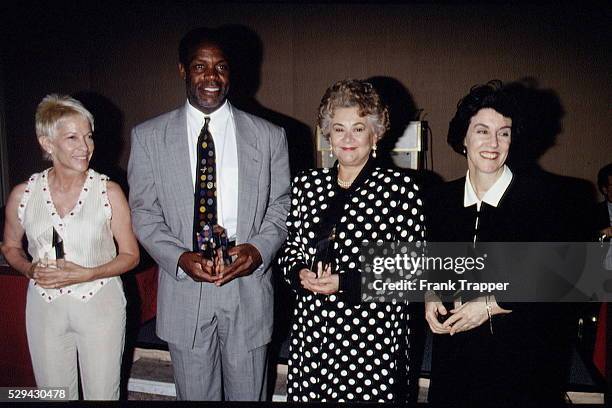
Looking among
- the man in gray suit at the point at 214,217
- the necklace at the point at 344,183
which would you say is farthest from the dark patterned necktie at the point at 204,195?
the necklace at the point at 344,183

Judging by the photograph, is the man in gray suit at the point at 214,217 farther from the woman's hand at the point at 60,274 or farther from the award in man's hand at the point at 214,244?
the woman's hand at the point at 60,274

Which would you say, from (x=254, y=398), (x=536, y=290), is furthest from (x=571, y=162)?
(x=254, y=398)

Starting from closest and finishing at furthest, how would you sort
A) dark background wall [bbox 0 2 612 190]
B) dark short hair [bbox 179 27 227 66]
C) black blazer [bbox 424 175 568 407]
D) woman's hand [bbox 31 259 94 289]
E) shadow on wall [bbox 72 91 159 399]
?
black blazer [bbox 424 175 568 407] < woman's hand [bbox 31 259 94 289] < dark short hair [bbox 179 27 227 66] < dark background wall [bbox 0 2 612 190] < shadow on wall [bbox 72 91 159 399]

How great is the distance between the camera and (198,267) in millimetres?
1778

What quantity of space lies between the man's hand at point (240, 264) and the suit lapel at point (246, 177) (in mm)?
66

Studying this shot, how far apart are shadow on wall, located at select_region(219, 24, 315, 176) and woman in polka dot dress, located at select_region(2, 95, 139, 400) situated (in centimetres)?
319

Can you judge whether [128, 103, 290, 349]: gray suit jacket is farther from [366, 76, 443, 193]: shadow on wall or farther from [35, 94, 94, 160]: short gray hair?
[366, 76, 443, 193]: shadow on wall

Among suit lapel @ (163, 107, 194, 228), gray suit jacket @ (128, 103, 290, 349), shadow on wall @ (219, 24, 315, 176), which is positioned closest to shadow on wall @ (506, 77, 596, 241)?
shadow on wall @ (219, 24, 315, 176)

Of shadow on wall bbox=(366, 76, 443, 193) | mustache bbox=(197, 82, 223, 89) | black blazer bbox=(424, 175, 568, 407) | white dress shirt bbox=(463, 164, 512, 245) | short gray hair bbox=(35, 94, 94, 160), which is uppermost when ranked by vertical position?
shadow on wall bbox=(366, 76, 443, 193)

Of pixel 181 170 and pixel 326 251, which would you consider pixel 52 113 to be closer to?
pixel 181 170

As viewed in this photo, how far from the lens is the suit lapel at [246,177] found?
1.88 meters

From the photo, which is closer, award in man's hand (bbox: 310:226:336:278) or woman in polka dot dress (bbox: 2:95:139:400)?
award in man's hand (bbox: 310:226:336:278)

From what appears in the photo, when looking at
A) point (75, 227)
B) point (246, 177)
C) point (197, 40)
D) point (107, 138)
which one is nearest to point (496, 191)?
point (246, 177)

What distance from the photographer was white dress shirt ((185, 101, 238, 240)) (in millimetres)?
1904
